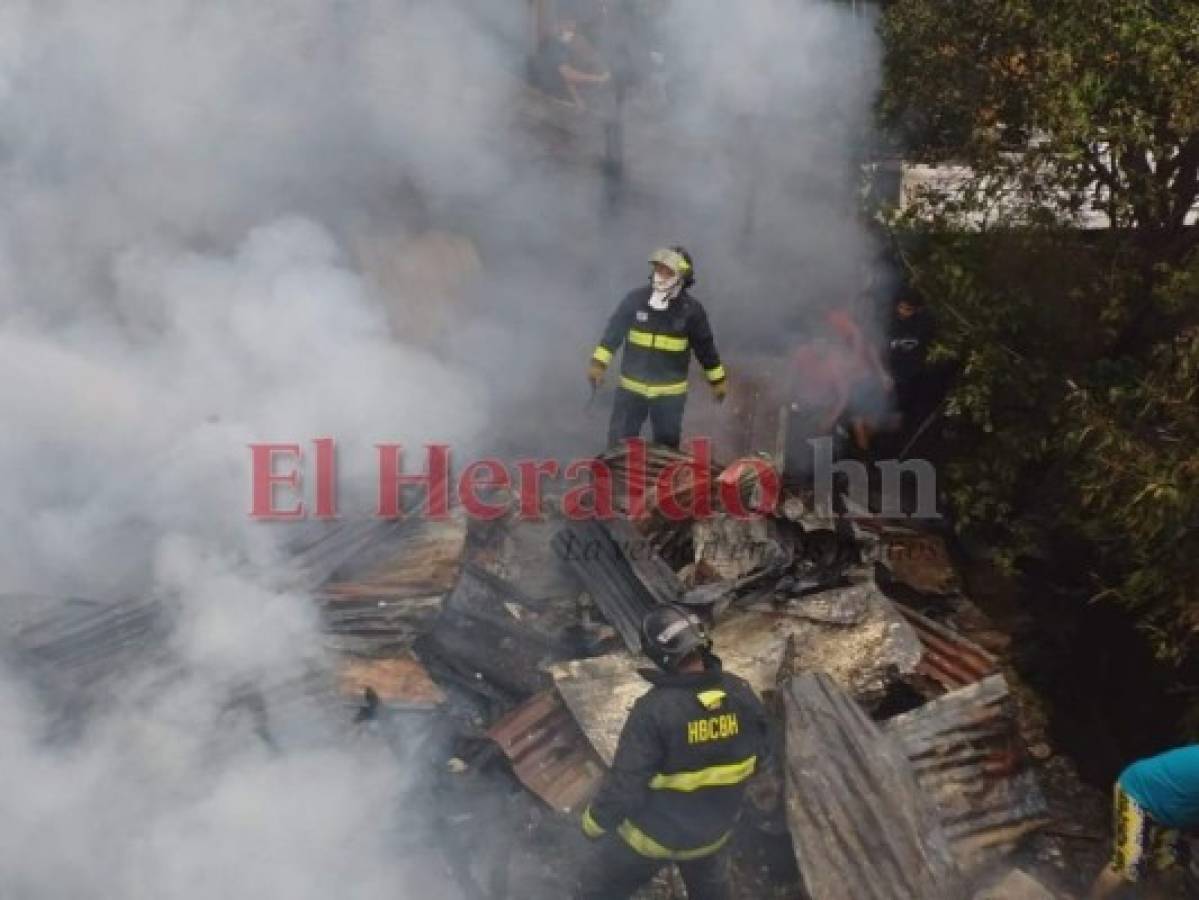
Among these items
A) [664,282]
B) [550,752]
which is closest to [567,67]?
[664,282]

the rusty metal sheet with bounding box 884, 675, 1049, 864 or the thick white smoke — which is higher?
the thick white smoke

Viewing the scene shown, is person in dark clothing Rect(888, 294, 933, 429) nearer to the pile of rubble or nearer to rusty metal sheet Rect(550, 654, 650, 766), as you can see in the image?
the pile of rubble

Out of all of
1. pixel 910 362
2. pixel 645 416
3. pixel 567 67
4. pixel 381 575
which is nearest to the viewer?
pixel 381 575

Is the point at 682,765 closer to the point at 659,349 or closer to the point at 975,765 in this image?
the point at 975,765

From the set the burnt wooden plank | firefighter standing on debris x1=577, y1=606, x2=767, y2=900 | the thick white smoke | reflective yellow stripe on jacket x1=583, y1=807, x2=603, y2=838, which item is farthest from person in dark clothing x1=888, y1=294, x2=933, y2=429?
reflective yellow stripe on jacket x1=583, y1=807, x2=603, y2=838

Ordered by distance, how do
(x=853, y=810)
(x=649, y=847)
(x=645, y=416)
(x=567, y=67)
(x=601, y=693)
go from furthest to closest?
(x=567, y=67) → (x=645, y=416) → (x=601, y=693) → (x=853, y=810) → (x=649, y=847)

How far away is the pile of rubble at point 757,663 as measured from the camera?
4.33 meters

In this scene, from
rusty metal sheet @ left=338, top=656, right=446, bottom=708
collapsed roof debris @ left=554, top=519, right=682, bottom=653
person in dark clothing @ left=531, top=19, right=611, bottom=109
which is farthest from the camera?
person in dark clothing @ left=531, top=19, right=611, bottom=109

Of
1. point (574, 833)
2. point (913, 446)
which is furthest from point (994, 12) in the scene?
point (574, 833)

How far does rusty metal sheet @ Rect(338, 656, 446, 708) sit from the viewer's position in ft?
15.7

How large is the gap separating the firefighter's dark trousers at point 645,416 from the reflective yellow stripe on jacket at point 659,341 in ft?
1.01

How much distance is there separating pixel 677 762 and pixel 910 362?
502 centimetres

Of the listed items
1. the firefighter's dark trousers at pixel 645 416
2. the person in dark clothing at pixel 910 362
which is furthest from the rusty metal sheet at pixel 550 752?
the person in dark clothing at pixel 910 362

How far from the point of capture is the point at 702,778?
358 cm
